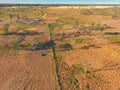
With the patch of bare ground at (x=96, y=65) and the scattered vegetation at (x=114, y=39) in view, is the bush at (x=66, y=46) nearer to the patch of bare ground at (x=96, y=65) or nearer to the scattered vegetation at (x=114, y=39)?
the patch of bare ground at (x=96, y=65)

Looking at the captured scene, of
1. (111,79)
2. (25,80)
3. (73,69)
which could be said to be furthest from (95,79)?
(25,80)

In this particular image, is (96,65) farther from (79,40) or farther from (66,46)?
(79,40)

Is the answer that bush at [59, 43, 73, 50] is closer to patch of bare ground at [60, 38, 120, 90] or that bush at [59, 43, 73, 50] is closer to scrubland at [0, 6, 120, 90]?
scrubland at [0, 6, 120, 90]

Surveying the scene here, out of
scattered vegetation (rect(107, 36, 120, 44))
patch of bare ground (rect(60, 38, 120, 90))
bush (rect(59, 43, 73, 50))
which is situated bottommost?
scattered vegetation (rect(107, 36, 120, 44))

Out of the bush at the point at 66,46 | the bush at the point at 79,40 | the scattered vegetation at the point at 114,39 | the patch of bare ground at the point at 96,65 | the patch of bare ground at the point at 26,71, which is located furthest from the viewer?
the scattered vegetation at the point at 114,39

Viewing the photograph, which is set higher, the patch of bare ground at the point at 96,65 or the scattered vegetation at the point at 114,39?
the patch of bare ground at the point at 96,65

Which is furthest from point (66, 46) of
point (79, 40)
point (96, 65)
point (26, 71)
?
point (26, 71)

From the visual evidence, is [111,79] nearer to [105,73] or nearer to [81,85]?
[105,73]

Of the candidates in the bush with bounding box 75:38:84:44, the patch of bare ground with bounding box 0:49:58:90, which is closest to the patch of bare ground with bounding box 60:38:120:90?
the patch of bare ground with bounding box 0:49:58:90

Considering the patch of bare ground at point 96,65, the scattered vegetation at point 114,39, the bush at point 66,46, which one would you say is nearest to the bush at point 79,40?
the bush at point 66,46
